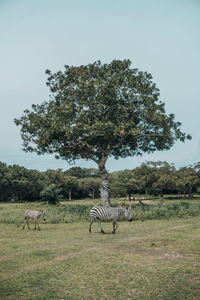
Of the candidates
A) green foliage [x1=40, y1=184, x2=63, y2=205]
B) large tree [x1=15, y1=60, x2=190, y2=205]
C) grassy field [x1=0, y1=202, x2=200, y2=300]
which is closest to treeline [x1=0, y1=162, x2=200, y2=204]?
green foliage [x1=40, y1=184, x2=63, y2=205]

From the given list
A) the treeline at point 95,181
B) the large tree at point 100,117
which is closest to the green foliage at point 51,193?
the large tree at point 100,117

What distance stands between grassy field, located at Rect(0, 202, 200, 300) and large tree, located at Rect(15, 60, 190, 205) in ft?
43.6

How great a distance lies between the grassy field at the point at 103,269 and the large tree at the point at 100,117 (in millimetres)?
13292

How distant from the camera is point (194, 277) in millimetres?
7230

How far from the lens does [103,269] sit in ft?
26.5

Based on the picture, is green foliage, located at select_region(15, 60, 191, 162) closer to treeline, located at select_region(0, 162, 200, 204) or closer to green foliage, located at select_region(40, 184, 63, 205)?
green foliage, located at select_region(40, 184, 63, 205)

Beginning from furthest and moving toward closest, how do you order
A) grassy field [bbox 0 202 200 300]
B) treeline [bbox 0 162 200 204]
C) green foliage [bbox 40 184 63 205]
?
treeline [bbox 0 162 200 204] < green foliage [bbox 40 184 63 205] < grassy field [bbox 0 202 200 300]

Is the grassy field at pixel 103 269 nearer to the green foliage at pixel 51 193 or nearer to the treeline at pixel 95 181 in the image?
the green foliage at pixel 51 193

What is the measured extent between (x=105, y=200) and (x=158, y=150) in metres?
9.49

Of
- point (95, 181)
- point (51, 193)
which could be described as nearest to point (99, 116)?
point (51, 193)

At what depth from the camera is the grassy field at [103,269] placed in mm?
6453

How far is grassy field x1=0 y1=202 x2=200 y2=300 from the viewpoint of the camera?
645cm

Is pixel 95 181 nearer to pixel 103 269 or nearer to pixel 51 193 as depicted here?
pixel 51 193

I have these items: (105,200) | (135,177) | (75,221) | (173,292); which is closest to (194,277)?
(173,292)
